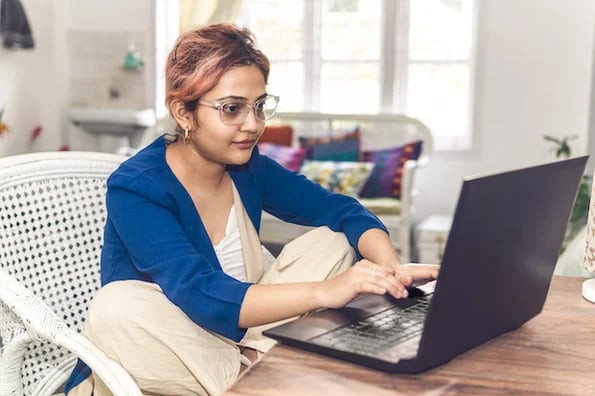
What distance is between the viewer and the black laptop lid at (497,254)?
3.21 ft

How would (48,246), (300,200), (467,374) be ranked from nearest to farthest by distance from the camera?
1. (467,374)
2. (48,246)
3. (300,200)

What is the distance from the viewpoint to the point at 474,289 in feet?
3.48

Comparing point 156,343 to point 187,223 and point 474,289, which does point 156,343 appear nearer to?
point 187,223

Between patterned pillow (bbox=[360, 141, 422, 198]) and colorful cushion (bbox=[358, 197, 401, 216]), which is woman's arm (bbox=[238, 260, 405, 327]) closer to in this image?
colorful cushion (bbox=[358, 197, 401, 216])

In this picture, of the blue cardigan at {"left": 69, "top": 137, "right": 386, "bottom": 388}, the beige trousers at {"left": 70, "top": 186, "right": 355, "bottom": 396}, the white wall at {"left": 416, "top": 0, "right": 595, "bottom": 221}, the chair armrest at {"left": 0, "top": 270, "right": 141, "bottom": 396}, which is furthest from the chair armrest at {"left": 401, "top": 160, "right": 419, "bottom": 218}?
the chair armrest at {"left": 0, "top": 270, "right": 141, "bottom": 396}

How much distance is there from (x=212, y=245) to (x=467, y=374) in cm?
74

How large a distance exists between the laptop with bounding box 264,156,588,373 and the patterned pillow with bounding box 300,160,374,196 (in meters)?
3.27

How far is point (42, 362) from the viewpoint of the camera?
171 centimetres

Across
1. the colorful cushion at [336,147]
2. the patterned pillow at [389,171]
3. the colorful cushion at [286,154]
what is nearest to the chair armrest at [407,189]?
the patterned pillow at [389,171]

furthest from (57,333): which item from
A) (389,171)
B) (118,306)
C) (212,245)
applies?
(389,171)

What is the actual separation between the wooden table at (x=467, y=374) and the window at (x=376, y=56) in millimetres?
4081

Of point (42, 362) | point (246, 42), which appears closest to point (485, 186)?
point (246, 42)

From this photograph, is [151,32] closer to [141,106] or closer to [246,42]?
[141,106]

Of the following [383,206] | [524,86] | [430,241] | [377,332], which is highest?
[524,86]
